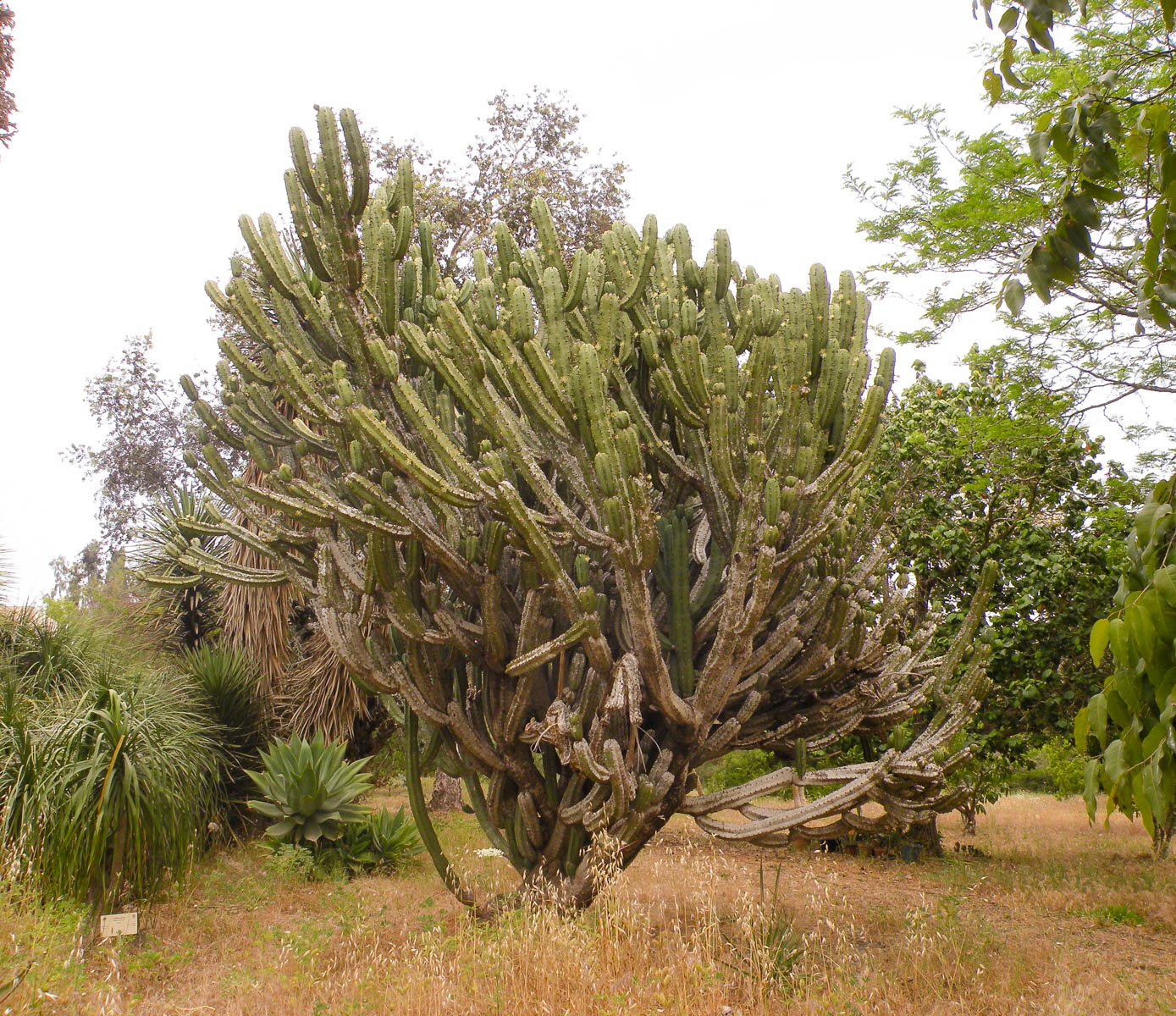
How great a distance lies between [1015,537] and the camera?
359 inches

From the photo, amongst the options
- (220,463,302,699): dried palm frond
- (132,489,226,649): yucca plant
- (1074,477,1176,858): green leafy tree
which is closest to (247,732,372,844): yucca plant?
(220,463,302,699): dried palm frond

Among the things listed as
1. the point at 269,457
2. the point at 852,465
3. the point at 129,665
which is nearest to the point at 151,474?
the point at 129,665

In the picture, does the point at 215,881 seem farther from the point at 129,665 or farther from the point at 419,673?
the point at 419,673

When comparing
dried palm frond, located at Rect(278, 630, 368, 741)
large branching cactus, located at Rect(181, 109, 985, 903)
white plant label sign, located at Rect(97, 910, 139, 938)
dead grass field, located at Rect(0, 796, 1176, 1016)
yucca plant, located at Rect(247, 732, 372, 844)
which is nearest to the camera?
dead grass field, located at Rect(0, 796, 1176, 1016)

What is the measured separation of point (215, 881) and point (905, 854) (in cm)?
672

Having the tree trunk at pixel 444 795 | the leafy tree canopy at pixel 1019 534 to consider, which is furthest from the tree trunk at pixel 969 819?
the tree trunk at pixel 444 795

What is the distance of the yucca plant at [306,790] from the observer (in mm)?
7766

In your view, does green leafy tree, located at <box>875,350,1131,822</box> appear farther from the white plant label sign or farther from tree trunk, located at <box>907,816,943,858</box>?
the white plant label sign

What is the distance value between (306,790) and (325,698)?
1.97m

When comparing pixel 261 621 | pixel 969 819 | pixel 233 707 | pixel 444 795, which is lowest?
pixel 969 819

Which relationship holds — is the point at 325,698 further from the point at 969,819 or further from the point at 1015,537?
the point at 969,819

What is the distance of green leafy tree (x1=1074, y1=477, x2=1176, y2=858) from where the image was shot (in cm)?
186

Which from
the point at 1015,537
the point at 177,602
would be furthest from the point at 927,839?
the point at 177,602

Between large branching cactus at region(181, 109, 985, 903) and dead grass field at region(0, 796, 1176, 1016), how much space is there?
666mm
